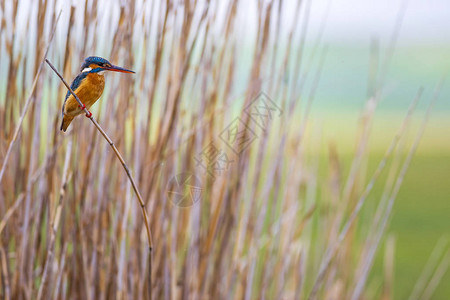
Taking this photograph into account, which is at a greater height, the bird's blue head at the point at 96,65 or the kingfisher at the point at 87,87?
the bird's blue head at the point at 96,65

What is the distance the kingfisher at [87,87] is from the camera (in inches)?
11.7

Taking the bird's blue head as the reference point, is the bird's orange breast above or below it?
below

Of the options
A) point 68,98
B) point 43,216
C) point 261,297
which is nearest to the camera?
point 68,98

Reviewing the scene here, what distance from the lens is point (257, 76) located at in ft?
2.46

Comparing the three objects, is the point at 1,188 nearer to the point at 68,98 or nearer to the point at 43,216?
the point at 43,216

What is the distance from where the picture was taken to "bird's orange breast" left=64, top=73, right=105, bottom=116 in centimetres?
30

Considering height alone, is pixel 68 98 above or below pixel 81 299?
above

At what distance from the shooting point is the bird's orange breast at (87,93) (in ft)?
0.98

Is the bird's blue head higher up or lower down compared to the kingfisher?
higher up

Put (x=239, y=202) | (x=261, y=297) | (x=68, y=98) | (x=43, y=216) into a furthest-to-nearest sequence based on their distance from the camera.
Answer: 1. (x=261, y=297)
2. (x=239, y=202)
3. (x=43, y=216)
4. (x=68, y=98)

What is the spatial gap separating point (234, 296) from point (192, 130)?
1.13ft

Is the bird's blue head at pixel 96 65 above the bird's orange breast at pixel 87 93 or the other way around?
above

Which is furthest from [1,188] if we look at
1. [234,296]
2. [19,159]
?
[234,296]

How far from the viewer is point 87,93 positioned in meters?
0.30
